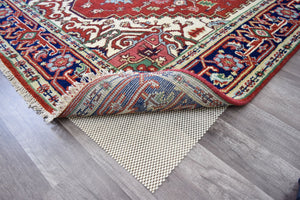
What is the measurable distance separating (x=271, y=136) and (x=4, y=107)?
3.82ft

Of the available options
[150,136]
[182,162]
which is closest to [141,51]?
[150,136]

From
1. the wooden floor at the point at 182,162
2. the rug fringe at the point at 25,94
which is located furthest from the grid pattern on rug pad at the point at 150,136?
the rug fringe at the point at 25,94

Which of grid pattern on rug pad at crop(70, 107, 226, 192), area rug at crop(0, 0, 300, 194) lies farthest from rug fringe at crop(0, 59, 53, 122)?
grid pattern on rug pad at crop(70, 107, 226, 192)

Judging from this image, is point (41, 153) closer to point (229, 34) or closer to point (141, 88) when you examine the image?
point (141, 88)

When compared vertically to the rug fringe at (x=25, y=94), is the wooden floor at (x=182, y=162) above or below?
below

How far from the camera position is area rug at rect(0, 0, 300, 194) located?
0.89 meters

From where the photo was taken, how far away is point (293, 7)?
5.14ft

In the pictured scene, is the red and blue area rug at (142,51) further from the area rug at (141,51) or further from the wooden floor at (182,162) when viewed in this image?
the wooden floor at (182,162)

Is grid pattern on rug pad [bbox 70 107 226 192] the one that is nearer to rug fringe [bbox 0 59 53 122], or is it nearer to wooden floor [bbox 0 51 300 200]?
wooden floor [bbox 0 51 300 200]

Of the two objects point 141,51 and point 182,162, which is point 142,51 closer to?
point 141,51

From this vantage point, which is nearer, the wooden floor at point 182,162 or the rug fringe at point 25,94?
the wooden floor at point 182,162

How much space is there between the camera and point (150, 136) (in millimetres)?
837

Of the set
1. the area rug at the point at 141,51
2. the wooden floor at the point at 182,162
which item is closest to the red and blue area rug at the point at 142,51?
the area rug at the point at 141,51

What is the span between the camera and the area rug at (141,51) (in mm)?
891
